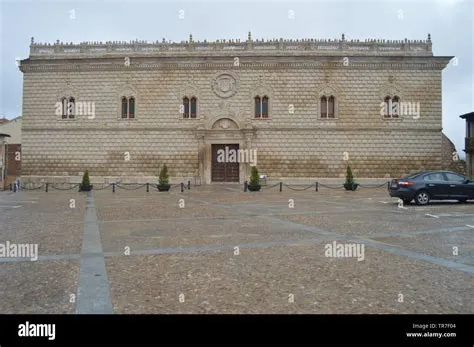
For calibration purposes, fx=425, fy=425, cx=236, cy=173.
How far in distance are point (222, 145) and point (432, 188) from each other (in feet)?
58.9

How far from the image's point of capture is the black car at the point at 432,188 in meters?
15.7

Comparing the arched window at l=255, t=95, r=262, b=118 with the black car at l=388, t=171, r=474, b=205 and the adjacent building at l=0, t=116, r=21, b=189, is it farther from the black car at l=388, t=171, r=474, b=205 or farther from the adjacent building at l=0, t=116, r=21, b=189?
the adjacent building at l=0, t=116, r=21, b=189

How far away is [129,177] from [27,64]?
1157cm

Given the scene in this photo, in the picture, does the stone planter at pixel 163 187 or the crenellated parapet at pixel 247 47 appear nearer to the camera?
the stone planter at pixel 163 187

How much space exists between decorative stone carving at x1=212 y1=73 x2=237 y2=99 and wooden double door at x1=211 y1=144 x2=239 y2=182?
3.82 m

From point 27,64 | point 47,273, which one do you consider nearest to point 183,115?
point 27,64

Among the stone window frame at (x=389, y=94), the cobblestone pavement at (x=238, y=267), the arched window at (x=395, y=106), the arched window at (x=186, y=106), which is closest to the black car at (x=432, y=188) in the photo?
the cobblestone pavement at (x=238, y=267)

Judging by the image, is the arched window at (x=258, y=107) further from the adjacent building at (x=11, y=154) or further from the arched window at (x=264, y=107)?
the adjacent building at (x=11, y=154)

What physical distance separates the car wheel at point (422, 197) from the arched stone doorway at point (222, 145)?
1646 centimetres

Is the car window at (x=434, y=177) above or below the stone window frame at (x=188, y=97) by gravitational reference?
below
